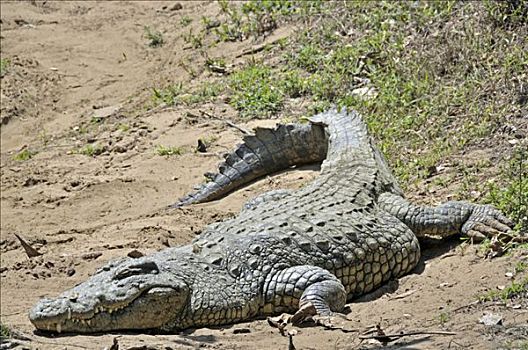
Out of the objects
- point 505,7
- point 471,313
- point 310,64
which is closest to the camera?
point 471,313

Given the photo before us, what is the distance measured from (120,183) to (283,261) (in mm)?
3483

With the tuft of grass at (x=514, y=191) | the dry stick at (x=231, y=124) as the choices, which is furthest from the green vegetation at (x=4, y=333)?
the dry stick at (x=231, y=124)

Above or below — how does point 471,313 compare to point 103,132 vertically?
above

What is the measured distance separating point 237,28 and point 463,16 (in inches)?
134

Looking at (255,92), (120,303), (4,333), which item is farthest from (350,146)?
(4,333)

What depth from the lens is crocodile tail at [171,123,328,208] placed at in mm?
9000

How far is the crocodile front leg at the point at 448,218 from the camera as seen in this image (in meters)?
6.93

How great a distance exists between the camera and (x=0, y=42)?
14625 millimetres

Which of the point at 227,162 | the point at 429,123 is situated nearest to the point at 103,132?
the point at 227,162

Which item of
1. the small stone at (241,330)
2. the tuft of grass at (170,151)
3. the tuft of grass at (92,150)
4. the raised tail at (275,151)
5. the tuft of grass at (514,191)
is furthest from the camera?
the tuft of grass at (92,150)

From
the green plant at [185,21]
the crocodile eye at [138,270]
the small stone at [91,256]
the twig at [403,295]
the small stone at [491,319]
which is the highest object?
the small stone at [491,319]

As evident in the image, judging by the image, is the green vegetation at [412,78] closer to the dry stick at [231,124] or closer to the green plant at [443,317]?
the dry stick at [231,124]

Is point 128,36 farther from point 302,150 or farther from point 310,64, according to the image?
point 302,150

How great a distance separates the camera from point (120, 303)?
20.4 feet
